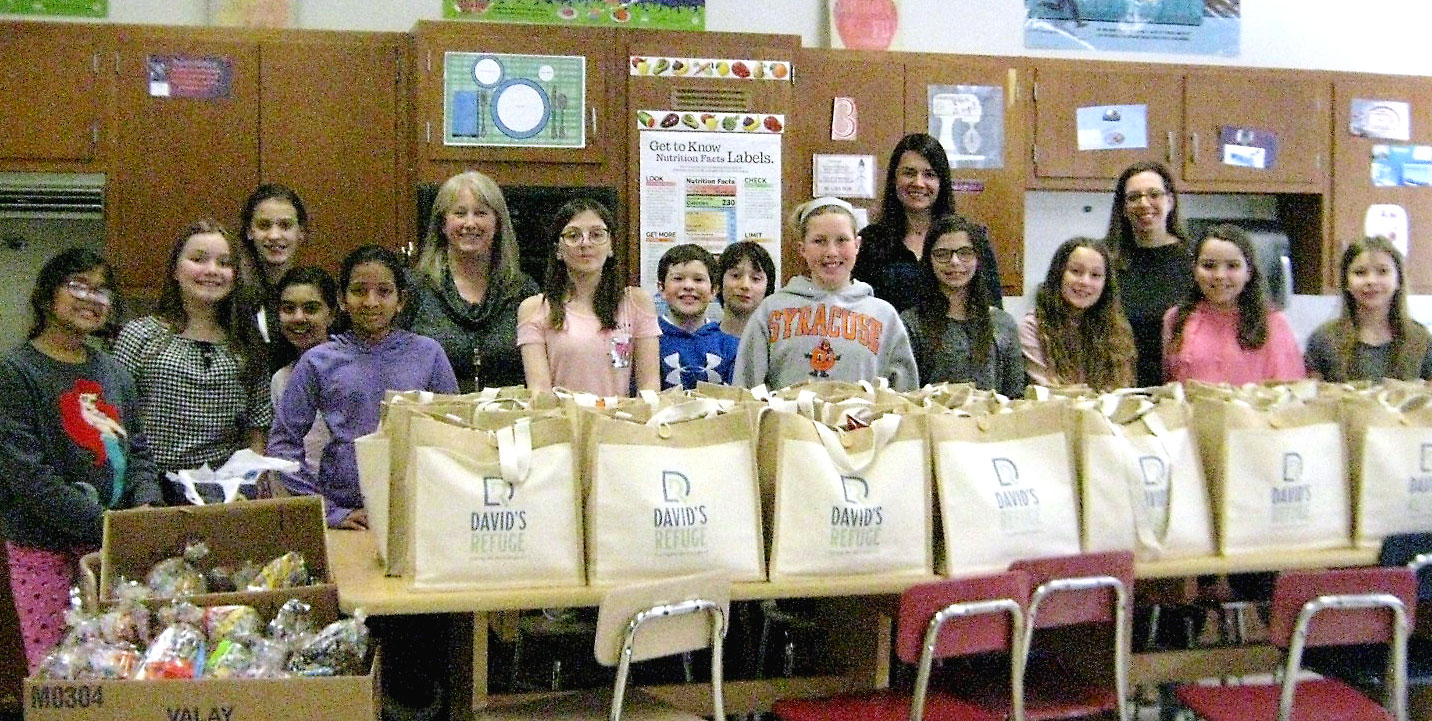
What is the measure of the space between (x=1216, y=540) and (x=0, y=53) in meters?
3.91

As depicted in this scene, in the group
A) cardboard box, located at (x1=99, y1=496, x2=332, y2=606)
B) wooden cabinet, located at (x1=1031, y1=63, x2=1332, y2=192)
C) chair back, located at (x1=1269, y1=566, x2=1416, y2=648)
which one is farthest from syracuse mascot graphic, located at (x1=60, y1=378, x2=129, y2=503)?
wooden cabinet, located at (x1=1031, y1=63, x2=1332, y2=192)

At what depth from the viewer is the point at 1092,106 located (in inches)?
189

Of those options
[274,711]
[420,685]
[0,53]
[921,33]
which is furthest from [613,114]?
[274,711]

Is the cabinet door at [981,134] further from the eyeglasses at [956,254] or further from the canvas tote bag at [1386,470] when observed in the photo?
the canvas tote bag at [1386,470]

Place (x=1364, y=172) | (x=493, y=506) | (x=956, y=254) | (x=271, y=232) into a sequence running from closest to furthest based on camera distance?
1. (x=493, y=506)
2. (x=956, y=254)
3. (x=271, y=232)
4. (x=1364, y=172)

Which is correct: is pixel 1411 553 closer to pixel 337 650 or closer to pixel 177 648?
pixel 337 650

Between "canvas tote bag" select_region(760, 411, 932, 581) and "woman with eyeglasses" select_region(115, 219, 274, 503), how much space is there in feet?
4.93

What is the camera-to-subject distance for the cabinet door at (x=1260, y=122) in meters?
4.88

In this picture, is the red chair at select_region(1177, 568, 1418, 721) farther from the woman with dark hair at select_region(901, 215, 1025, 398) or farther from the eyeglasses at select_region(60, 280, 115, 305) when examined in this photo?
the eyeglasses at select_region(60, 280, 115, 305)

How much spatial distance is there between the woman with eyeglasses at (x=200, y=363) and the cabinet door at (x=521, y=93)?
119cm

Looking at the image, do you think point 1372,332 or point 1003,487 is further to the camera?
point 1372,332

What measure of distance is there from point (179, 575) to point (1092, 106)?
12.8 feet

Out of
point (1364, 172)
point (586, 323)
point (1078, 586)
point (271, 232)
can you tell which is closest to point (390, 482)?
point (586, 323)

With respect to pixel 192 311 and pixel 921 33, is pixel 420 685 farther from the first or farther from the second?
pixel 921 33
